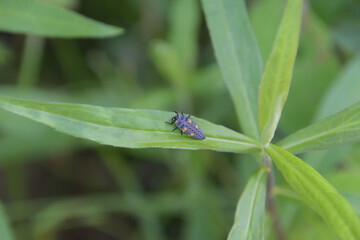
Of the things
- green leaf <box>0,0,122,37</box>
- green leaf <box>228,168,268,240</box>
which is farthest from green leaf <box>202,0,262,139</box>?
green leaf <box>0,0,122,37</box>

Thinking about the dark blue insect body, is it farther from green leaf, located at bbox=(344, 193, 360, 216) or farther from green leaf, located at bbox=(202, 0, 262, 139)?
green leaf, located at bbox=(344, 193, 360, 216)

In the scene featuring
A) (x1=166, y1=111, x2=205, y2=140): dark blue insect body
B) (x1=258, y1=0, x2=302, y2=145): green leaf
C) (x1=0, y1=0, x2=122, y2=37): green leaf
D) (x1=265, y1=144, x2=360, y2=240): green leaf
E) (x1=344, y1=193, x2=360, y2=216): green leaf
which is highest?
(x1=0, y1=0, x2=122, y2=37): green leaf

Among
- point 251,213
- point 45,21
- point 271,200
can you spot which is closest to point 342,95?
point 271,200

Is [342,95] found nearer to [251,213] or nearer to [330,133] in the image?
[330,133]

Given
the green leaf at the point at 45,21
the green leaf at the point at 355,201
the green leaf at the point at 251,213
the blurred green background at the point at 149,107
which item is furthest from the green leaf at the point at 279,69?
the blurred green background at the point at 149,107

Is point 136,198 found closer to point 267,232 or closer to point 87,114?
point 267,232

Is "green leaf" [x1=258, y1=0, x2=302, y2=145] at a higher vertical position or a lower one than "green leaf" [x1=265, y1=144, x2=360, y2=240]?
higher

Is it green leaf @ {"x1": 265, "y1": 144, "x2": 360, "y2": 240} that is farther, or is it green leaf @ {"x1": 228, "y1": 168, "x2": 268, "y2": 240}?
green leaf @ {"x1": 228, "y1": 168, "x2": 268, "y2": 240}
